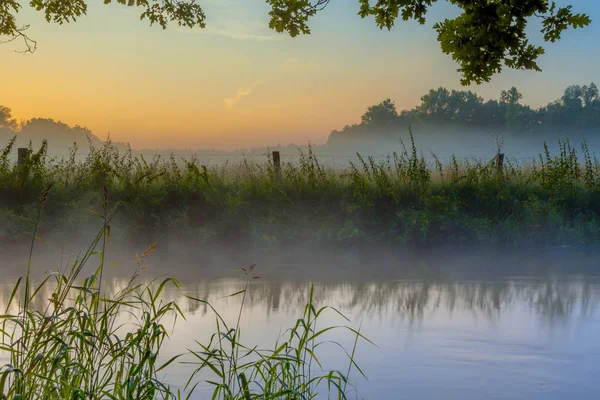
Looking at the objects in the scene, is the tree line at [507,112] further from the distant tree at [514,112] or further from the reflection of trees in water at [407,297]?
the reflection of trees in water at [407,297]

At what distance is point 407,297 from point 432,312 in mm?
845

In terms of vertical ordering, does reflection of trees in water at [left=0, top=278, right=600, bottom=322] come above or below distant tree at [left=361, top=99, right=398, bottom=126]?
below

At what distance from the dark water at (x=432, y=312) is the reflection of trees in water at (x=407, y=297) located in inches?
0.5

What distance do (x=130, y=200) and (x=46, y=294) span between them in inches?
166

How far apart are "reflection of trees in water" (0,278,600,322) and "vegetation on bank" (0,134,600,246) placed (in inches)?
110

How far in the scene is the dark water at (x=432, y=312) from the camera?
507cm

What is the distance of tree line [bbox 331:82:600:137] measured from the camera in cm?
7181

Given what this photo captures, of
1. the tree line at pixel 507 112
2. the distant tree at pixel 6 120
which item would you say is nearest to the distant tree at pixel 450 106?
the tree line at pixel 507 112

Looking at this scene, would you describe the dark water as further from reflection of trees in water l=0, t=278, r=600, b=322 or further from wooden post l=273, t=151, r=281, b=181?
wooden post l=273, t=151, r=281, b=181

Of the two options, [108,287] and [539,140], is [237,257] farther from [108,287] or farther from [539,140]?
[539,140]

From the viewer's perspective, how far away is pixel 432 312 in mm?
7301

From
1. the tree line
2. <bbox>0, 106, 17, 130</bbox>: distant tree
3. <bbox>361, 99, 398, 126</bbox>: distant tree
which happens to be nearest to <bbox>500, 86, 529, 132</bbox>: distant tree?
the tree line

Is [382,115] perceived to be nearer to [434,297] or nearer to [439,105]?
[439,105]

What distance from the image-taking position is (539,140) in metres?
71.6
